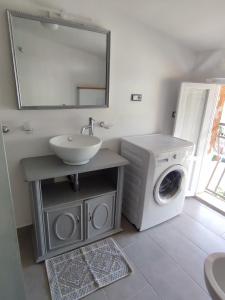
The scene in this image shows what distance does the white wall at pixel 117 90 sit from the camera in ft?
5.44

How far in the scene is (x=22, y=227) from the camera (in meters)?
2.04

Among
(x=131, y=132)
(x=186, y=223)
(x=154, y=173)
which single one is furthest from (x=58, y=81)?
(x=186, y=223)

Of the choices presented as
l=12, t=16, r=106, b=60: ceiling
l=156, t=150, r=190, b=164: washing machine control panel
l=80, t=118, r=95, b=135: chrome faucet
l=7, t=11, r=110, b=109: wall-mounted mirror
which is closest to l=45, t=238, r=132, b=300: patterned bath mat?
l=156, t=150, r=190, b=164: washing machine control panel

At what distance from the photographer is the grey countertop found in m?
1.51

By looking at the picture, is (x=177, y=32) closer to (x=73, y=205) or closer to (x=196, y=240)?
(x=73, y=205)

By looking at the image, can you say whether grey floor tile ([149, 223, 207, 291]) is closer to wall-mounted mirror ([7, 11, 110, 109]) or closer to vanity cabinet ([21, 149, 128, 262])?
vanity cabinet ([21, 149, 128, 262])

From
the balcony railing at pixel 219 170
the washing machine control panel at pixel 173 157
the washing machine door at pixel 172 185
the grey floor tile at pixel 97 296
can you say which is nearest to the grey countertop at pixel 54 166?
the washing machine control panel at pixel 173 157

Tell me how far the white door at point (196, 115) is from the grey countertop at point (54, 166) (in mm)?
1116

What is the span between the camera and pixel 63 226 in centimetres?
174

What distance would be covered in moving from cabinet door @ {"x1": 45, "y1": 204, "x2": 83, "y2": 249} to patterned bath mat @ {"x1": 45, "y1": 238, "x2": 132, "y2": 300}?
0.41ft

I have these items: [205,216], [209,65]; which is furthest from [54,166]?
[209,65]

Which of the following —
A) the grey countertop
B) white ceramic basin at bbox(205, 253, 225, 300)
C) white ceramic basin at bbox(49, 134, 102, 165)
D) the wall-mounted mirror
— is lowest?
white ceramic basin at bbox(205, 253, 225, 300)

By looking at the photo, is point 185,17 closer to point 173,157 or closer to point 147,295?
point 173,157

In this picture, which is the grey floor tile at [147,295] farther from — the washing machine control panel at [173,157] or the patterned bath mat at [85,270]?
the washing machine control panel at [173,157]
